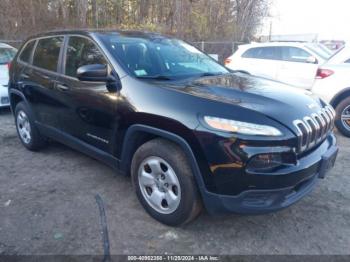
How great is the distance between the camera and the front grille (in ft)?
8.36

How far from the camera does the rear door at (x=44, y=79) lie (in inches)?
158

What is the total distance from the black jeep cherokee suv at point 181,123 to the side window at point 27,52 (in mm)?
655

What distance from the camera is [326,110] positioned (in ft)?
Result: 10.4

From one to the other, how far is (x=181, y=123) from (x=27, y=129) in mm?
3116

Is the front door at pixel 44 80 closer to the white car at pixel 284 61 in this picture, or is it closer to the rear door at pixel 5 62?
the rear door at pixel 5 62

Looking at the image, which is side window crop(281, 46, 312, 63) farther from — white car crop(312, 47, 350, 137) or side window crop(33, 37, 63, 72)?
side window crop(33, 37, 63, 72)

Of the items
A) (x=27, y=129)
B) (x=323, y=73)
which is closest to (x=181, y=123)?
(x=27, y=129)

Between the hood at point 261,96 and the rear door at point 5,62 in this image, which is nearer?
the hood at point 261,96

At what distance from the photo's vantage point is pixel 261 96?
9.19 feet

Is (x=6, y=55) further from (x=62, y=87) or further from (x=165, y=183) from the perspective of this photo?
(x=165, y=183)

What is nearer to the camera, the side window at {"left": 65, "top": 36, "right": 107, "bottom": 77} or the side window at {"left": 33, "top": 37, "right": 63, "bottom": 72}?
the side window at {"left": 65, "top": 36, "right": 107, "bottom": 77}

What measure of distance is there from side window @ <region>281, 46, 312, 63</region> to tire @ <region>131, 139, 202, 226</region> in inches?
257

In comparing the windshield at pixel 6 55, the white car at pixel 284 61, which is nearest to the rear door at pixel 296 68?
the white car at pixel 284 61

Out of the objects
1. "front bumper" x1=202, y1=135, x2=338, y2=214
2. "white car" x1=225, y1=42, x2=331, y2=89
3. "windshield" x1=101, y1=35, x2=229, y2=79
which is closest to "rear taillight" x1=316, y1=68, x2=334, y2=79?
"white car" x1=225, y1=42, x2=331, y2=89
